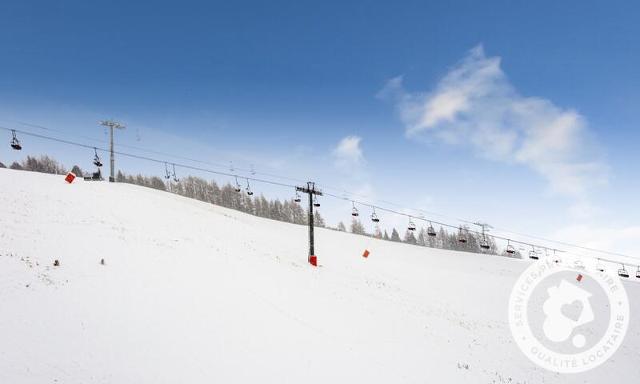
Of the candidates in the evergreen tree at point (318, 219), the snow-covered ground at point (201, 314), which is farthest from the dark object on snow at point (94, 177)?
the evergreen tree at point (318, 219)

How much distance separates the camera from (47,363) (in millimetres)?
11055

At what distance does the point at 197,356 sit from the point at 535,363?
21819 mm

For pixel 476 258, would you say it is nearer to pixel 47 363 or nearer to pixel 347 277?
pixel 347 277

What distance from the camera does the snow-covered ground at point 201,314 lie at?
1274 cm

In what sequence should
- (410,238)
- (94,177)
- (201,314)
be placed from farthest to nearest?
(410,238) → (94,177) → (201,314)

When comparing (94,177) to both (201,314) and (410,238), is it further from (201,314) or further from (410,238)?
(410,238)

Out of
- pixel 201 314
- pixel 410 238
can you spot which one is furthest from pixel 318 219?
pixel 201 314

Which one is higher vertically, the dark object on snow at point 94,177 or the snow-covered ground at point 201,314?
the dark object on snow at point 94,177

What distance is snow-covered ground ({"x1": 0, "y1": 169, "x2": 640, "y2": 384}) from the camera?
1274 centimetres

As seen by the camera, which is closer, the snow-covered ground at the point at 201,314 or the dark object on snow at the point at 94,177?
the snow-covered ground at the point at 201,314

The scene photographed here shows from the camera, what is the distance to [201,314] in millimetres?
17156

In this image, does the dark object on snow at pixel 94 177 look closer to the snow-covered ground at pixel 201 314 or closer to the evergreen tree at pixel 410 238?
the snow-covered ground at pixel 201 314

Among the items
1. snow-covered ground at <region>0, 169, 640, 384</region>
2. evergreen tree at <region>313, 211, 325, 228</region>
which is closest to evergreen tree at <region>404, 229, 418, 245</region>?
evergreen tree at <region>313, 211, 325, 228</region>

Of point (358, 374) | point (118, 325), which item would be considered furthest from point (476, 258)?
point (118, 325)
